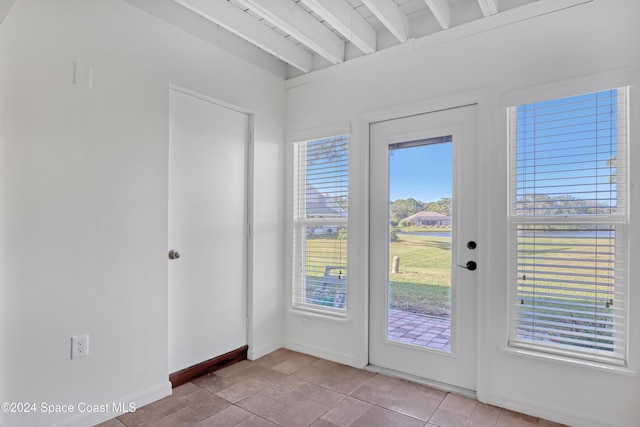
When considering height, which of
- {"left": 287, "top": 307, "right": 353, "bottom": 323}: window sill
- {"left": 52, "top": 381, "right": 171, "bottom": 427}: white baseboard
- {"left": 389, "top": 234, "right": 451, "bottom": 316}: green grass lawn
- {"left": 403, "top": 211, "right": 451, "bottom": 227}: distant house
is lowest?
{"left": 52, "top": 381, "right": 171, "bottom": 427}: white baseboard

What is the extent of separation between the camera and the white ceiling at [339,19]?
2340 millimetres

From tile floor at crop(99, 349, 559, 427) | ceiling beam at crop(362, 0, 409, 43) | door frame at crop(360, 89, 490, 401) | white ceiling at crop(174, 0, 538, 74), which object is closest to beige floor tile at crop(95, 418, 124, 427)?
tile floor at crop(99, 349, 559, 427)

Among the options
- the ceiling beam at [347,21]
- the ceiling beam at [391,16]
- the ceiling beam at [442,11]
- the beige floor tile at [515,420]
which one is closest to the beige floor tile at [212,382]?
the beige floor tile at [515,420]

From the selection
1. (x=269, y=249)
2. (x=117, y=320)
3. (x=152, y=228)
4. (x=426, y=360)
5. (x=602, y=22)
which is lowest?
(x=426, y=360)

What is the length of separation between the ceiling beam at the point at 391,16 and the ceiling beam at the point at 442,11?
27 centimetres

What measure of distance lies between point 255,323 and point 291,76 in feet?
7.36

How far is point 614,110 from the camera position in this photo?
204 centimetres

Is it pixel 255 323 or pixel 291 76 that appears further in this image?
pixel 291 76

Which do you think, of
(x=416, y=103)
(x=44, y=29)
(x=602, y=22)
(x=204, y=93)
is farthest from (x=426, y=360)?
(x=44, y=29)

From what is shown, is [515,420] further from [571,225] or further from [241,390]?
[241,390]

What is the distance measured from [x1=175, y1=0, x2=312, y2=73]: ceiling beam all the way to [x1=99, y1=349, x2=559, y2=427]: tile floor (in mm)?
2476

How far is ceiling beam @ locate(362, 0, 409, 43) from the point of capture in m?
2.32

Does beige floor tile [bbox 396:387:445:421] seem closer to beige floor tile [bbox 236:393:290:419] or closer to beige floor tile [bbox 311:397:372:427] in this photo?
beige floor tile [bbox 311:397:372:427]

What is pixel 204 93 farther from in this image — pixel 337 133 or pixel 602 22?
pixel 602 22
